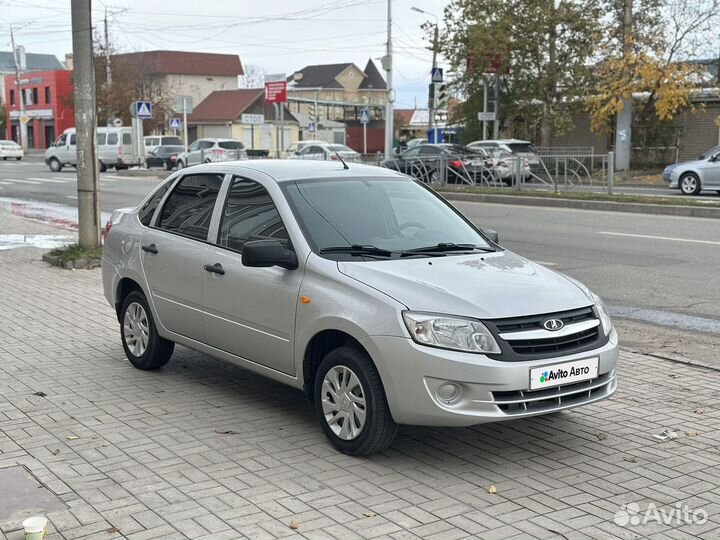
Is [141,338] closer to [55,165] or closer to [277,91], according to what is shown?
[277,91]

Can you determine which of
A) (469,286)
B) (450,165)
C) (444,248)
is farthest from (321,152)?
(469,286)

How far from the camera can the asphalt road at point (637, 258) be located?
353 inches

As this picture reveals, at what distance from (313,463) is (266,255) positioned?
125 centimetres

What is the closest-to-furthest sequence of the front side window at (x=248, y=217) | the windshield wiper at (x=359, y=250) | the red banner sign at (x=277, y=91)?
1. the windshield wiper at (x=359, y=250)
2. the front side window at (x=248, y=217)
3. the red banner sign at (x=277, y=91)

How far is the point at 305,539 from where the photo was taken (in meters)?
4.05

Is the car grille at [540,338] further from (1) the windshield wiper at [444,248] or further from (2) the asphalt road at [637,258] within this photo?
(2) the asphalt road at [637,258]

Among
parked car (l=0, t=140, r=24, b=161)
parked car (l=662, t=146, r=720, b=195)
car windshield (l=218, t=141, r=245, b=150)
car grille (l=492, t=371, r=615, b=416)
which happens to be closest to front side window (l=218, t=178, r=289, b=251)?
car grille (l=492, t=371, r=615, b=416)

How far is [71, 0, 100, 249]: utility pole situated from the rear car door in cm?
577

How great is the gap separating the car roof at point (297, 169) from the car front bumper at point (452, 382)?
1.63 metres

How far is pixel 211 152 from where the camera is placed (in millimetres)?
37969

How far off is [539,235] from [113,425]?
1147cm

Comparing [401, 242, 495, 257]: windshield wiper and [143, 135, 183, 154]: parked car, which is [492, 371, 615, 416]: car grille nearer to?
[401, 242, 495, 257]: windshield wiper

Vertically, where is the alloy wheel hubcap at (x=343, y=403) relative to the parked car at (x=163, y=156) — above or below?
below

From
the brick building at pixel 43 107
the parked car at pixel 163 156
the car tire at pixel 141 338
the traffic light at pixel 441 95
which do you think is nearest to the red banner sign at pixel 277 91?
the parked car at pixel 163 156
